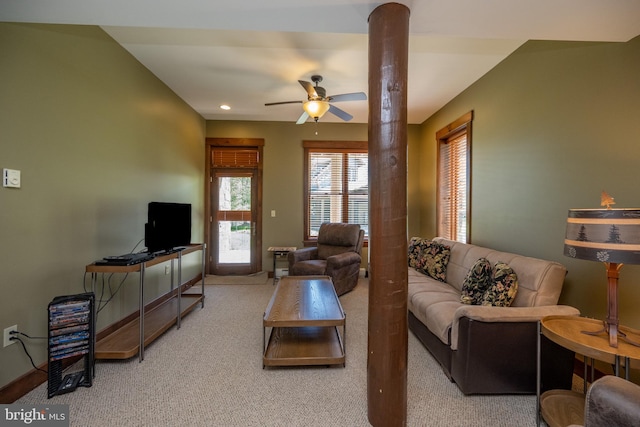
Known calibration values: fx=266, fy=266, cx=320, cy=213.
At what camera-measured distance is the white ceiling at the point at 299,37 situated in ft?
5.18

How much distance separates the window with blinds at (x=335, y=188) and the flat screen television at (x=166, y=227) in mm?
2351

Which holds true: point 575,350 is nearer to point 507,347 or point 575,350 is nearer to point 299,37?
point 507,347

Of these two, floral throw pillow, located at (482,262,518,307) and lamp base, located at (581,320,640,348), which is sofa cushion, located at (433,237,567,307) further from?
lamp base, located at (581,320,640,348)

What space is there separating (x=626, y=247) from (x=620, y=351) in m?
0.46

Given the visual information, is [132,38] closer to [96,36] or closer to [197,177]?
[96,36]

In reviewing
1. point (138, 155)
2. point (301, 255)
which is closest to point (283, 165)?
point (301, 255)

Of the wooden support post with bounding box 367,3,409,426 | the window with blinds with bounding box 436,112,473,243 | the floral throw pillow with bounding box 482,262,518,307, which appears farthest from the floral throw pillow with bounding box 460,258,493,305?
the window with blinds with bounding box 436,112,473,243

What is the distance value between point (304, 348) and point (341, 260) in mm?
1628

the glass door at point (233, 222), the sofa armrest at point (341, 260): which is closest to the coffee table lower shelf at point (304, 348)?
the sofa armrest at point (341, 260)

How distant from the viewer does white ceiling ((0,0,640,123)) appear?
158 centimetres

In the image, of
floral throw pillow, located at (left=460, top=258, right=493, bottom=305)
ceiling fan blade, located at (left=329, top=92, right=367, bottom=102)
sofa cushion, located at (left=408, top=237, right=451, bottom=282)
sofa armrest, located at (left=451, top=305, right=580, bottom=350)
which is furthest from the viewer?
sofa cushion, located at (left=408, top=237, right=451, bottom=282)

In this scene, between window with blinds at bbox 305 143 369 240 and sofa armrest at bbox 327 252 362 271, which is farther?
window with blinds at bbox 305 143 369 240

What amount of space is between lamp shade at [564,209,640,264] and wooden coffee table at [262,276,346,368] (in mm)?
1482

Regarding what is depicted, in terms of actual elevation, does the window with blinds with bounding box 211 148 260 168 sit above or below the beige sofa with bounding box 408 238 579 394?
above
